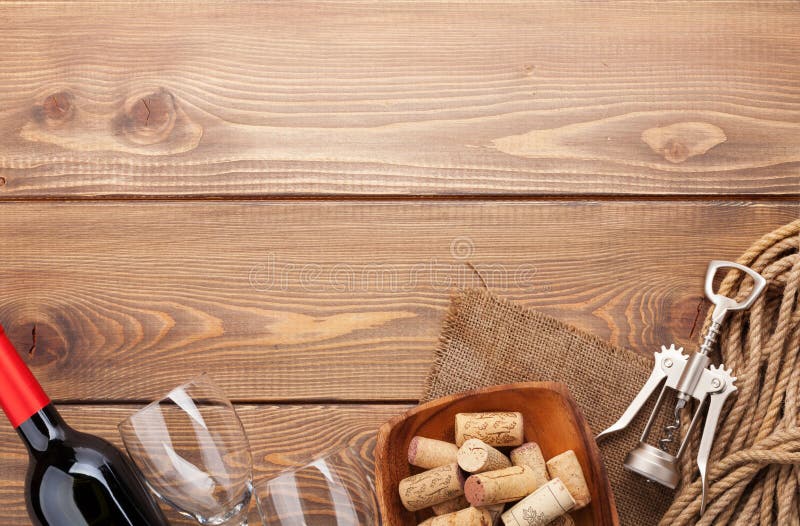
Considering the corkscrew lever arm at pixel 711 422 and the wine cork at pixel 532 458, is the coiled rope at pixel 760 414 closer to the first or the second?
the corkscrew lever arm at pixel 711 422

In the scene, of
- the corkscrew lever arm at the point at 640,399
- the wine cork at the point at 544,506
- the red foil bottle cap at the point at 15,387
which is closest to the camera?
the red foil bottle cap at the point at 15,387

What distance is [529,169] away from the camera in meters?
1.00

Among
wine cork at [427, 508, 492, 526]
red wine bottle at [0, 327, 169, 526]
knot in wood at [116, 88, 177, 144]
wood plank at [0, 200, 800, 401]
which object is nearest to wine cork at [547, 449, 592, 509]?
wine cork at [427, 508, 492, 526]

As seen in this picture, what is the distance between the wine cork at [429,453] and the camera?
2.87 feet

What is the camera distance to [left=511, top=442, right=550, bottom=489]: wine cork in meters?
0.88

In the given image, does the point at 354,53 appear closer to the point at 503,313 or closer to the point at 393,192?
the point at 393,192

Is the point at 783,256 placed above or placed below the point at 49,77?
below

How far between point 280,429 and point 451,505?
261 millimetres

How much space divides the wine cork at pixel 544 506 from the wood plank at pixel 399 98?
0.41 meters

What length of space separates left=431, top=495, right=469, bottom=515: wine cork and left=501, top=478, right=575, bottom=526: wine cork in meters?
0.07

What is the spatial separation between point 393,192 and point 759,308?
520mm

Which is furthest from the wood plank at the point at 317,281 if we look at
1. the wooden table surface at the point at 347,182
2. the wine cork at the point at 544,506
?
the wine cork at the point at 544,506

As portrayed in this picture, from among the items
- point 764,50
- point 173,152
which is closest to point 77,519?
point 173,152

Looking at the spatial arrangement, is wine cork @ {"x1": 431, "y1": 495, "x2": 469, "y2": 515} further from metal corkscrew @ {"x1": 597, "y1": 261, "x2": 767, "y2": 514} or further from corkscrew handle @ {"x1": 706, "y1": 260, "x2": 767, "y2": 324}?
corkscrew handle @ {"x1": 706, "y1": 260, "x2": 767, "y2": 324}
